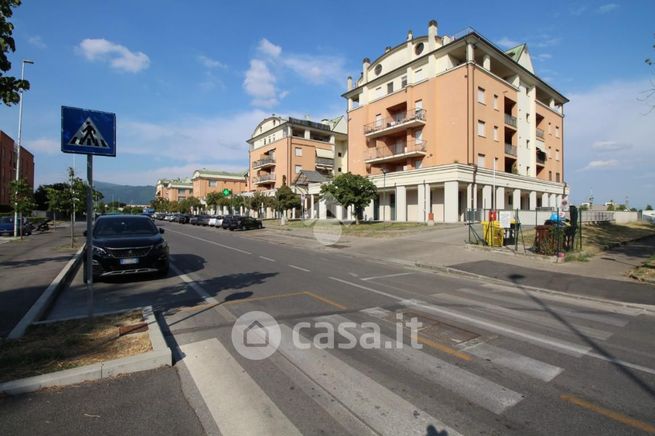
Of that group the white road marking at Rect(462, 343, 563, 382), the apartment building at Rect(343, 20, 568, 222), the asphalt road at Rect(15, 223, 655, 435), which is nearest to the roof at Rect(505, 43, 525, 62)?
the apartment building at Rect(343, 20, 568, 222)

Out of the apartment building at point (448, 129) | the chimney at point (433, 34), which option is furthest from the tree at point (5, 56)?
the chimney at point (433, 34)

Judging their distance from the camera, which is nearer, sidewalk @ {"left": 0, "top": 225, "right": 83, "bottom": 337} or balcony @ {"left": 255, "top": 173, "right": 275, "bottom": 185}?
sidewalk @ {"left": 0, "top": 225, "right": 83, "bottom": 337}

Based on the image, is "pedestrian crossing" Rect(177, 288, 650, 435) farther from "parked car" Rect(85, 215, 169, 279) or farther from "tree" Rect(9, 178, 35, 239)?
"tree" Rect(9, 178, 35, 239)

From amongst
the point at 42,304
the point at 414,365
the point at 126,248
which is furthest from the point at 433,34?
the point at 42,304

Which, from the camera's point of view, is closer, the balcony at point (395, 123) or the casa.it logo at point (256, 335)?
the casa.it logo at point (256, 335)

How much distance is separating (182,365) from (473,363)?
3.43m

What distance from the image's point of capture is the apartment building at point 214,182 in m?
101

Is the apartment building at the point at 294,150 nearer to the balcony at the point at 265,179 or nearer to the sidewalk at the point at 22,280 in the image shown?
the balcony at the point at 265,179

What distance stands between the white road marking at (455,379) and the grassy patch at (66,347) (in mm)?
3124

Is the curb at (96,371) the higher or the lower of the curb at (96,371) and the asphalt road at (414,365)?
the higher

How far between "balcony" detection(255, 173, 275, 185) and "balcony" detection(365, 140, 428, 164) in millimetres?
25790

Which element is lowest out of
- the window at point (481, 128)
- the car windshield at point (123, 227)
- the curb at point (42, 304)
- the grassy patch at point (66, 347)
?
the curb at point (42, 304)

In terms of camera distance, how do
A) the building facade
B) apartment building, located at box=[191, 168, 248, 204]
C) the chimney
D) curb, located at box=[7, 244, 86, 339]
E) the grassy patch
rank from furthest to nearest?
apartment building, located at box=[191, 168, 248, 204], the building facade, the chimney, curb, located at box=[7, 244, 86, 339], the grassy patch

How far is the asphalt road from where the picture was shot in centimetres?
305
